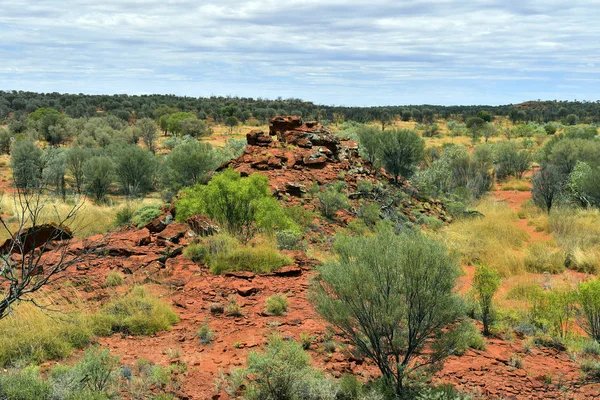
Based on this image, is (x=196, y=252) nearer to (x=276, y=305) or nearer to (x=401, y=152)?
(x=276, y=305)

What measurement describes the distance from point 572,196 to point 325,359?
19.1 metres

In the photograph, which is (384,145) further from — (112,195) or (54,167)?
(54,167)

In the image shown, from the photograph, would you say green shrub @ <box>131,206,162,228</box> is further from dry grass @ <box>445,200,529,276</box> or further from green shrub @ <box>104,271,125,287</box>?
dry grass @ <box>445,200,529,276</box>

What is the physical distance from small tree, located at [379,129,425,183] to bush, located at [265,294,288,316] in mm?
16022

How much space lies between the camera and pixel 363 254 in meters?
5.43

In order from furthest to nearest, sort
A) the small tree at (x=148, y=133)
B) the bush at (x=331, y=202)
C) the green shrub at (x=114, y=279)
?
1. the small tree at (x=148, y=133)
2. the bush at (x=331, y=202)
3. the green shrub at (x=114, y=279)

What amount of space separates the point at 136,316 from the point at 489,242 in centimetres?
1103

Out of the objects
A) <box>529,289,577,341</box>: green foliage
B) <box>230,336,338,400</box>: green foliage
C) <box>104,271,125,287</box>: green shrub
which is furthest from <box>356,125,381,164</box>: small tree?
<box>230,336,338,400</box>: green foliage

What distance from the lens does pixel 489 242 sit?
14.3 m

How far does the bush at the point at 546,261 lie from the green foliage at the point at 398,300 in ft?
27.7

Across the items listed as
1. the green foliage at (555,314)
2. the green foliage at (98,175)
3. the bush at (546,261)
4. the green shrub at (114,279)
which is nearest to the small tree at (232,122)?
the green foliage at (98,175)

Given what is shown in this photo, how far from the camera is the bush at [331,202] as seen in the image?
1581cm

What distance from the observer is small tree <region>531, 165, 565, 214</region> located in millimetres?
20719

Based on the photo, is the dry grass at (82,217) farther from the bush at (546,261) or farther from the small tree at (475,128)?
the small tree at (475,128)
